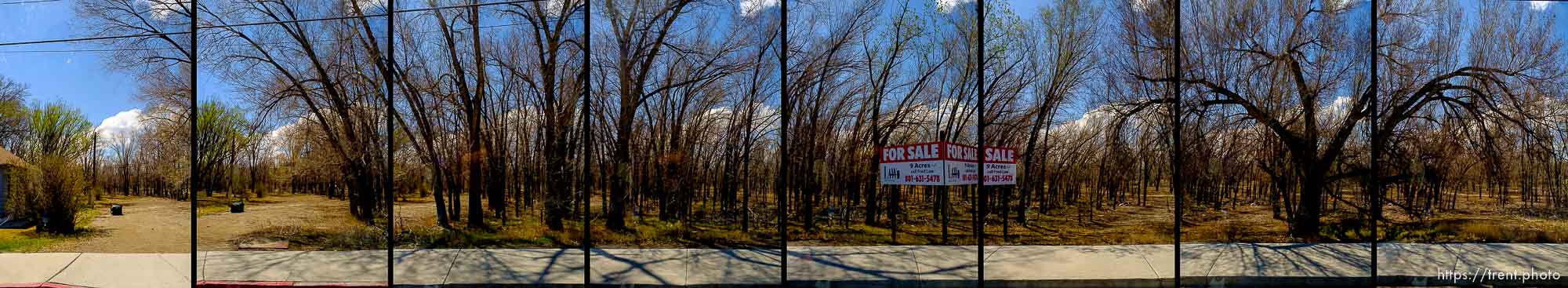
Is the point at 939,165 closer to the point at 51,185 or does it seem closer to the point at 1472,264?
the point at 1472,264

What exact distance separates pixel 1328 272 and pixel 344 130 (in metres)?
16.1

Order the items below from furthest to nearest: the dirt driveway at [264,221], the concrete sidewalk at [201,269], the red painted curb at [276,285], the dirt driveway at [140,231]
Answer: the dirt driveway at [264,221], the dirt driveway at [140,231], the concrete sidewalk at [201,269], the red painted curb at [276,285]

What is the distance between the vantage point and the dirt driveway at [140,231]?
38.4ft

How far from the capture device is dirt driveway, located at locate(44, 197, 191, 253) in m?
11.7

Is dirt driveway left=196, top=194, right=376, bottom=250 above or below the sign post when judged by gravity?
below

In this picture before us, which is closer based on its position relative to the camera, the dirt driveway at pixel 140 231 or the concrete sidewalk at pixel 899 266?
the concrete sidewalk at pixel 899 266

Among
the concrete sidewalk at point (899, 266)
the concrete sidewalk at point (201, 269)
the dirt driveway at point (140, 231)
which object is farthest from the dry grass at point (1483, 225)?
the dirt driveway at point (140, 231)

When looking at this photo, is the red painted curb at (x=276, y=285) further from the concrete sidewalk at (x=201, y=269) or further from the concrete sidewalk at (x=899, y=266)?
the concrete sidewalk at (x=899, y=266)

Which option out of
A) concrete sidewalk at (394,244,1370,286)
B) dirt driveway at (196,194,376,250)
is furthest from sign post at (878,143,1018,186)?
dirt driveway at (196,194,376,250)

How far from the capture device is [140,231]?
13594mm

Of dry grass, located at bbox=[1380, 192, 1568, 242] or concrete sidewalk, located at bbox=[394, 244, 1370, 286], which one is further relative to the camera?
dry grass, located at bbox=[1380, 192, 1568, 242]

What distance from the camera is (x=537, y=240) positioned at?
12.1 meters

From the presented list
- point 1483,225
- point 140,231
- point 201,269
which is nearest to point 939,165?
point 201,269

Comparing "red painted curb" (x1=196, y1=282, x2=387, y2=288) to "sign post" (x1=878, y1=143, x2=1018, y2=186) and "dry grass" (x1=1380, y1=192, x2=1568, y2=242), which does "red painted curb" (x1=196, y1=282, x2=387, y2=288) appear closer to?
"sign post" (x1=878, y1=143, x2=1018, y2=186)
